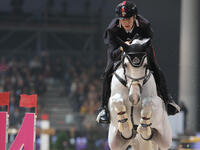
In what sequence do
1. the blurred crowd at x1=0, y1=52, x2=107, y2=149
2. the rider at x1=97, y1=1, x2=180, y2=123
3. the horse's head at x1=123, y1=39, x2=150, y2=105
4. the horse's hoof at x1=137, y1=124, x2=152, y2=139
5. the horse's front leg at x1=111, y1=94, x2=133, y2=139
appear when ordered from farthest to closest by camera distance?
the blurred crowd at x1=0, y1=52, x2=107, y2=149, the rider at x1=97, y1=1, x2=180, y2=123, the horse's hoof at x1=137, y1=124, x2=152, y2=139, the horse's front leg at x1=111, y1=94, x2=133, y2=139, the horse's head at x1=123, y1=39, x2=150, y2=105

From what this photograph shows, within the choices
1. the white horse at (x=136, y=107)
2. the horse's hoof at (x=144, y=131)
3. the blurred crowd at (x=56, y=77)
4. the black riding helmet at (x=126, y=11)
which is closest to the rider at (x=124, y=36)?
the black riding helmet at (x=126, y=11)

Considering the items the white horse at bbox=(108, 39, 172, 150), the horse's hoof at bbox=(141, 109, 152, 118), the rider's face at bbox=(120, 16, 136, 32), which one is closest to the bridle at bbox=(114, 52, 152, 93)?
the white horse at bbox=(108, 39, 172, 150)

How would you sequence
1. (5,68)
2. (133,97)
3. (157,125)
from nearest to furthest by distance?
(133,97)
(157,125)
(5,68)

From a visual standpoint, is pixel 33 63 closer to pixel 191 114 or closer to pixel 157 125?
pixel 191 114

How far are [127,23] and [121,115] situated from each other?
3.39 feet

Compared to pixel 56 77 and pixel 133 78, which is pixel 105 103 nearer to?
pixel 133 78

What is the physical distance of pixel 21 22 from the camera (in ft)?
46.1

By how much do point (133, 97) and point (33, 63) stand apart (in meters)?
9.12

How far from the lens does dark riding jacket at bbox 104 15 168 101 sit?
15.9 feet

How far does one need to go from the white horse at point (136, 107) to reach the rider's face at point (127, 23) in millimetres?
350

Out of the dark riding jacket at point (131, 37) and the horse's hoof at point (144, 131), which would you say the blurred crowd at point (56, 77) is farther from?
the horse's hoof at point (144, 131)

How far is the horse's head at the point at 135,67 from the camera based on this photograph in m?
4.33

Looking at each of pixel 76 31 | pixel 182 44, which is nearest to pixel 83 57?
pixel 76 31

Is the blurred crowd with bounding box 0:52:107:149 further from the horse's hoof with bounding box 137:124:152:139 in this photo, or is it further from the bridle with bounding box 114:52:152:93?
the bridle with bounding box 114:52:152:93
